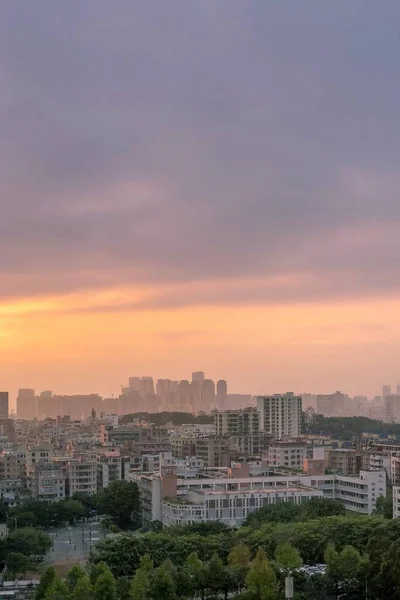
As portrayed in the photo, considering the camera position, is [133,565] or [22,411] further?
[22,411]

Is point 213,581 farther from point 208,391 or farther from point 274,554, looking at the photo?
point 208,391

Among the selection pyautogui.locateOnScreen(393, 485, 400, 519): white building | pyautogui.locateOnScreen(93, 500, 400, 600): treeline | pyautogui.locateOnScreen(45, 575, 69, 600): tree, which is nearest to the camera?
pyautogui.locateOnScreen(45, 575, 69, 600): tree

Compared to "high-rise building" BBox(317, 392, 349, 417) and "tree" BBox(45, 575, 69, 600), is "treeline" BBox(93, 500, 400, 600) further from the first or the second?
"high-rise building" BBox(317, 392, 349, 417)

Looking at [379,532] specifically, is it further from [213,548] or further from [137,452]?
[137,452]

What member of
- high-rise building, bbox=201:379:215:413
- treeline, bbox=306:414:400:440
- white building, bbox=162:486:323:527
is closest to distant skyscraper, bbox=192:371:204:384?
high-rise building, bbox=201:379:215:413

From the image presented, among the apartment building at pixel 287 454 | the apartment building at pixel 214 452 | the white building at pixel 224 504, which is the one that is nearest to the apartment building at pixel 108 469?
the apartment building at pixel 214 452

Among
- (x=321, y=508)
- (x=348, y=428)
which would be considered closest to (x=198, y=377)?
(x=348, y=428)

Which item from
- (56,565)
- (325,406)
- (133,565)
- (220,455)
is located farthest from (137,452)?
(325,406)
